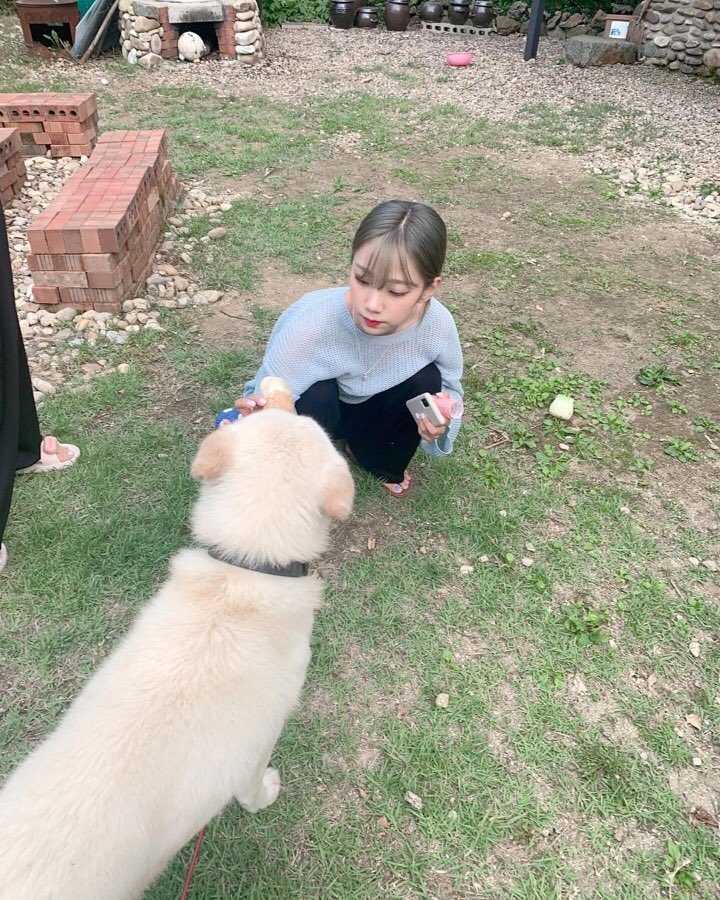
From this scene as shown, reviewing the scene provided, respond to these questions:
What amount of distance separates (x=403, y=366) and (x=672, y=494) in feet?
5.29

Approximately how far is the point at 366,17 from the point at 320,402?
1293cm

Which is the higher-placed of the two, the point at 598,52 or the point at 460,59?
the point at 598,52

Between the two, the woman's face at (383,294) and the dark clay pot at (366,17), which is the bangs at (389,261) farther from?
the dark clay pot at (366,17)

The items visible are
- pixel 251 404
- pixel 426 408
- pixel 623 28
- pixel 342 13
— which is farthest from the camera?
pixel 342 13

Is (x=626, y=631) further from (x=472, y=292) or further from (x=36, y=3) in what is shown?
(x=36, y=3)

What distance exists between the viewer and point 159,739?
4.33 ft

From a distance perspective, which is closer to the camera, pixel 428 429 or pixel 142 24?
pixel 428 429

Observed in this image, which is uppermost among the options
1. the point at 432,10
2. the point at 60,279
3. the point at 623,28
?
the point at 432,10

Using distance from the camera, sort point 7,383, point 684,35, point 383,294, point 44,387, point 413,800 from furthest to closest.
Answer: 1. point 684,35
2. point 44,387
3. point 7,383
4. point 383,294
5. point 413,800

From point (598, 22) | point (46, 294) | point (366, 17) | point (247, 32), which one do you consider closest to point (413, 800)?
point (46, 294)

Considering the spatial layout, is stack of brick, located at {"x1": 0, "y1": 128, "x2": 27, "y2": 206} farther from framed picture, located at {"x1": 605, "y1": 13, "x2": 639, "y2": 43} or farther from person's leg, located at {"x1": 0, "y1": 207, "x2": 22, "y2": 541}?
framed picture, located at {"x1": 605, "y1": 13, "x2": 639, "y2": 43}

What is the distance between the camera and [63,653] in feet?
7.54

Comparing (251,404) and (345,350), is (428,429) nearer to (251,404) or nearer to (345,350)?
(345,350)

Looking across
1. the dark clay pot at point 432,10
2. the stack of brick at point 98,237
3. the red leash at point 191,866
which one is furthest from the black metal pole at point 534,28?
the red leash at point 191,866
